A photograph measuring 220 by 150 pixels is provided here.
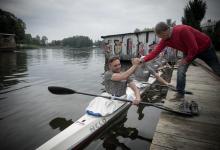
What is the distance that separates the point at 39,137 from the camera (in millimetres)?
5652

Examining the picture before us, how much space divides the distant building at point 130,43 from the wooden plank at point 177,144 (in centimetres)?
2353

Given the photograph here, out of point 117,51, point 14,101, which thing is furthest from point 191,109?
point 117,51

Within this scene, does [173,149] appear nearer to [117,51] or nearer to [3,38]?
[117,51]

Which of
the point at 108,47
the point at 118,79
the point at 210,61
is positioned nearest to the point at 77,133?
the point at 118,79

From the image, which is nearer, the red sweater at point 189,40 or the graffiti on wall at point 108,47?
the red sweater at point 189,40

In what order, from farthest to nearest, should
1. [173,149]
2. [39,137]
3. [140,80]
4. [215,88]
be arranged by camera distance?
[140,80] → [215,88] → [39,137] → [173,149]

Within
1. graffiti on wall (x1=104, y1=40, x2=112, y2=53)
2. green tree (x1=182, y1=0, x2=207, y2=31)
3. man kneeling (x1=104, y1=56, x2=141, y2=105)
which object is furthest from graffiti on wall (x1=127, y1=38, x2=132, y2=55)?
Answer: man kneeling (x1=104, y1=56, x2=141, y2=105)

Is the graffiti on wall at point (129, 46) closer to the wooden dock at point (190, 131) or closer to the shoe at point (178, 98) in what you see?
the shoe at point (178, 98)

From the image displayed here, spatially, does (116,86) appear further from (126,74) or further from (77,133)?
(77,133)

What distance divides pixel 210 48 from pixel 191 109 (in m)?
1.87

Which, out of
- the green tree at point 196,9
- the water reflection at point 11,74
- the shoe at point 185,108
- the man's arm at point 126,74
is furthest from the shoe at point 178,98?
the green tree at point 196,9

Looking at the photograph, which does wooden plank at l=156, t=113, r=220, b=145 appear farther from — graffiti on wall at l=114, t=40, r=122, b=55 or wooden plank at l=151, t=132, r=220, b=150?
graffiti on wall at l=114, t=40, r=122, b=55

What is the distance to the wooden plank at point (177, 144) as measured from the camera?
11.1ft

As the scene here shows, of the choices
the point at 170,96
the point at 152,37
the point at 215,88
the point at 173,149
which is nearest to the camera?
the point at 173,149
